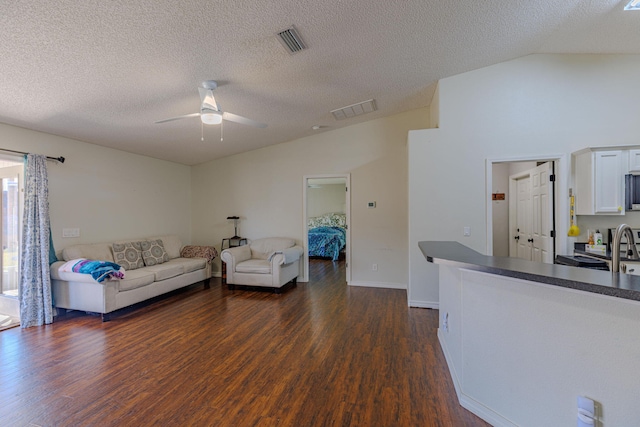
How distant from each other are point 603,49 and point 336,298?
4587 millimetres

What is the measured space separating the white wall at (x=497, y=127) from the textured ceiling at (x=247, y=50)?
235 millimetres

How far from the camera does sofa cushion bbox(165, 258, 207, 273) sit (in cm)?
464

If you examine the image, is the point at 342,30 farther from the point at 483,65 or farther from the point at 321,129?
the point at 321,129

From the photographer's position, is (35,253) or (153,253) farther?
(153,253)

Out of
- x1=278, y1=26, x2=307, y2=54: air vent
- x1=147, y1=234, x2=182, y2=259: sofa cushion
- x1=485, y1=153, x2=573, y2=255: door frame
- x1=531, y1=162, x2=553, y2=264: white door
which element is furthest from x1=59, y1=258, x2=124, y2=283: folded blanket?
x1=531, y1=162, x2=553, y2=264: white door

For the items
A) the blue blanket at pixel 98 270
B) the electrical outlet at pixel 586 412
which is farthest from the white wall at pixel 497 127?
the blue blanket at pixel 98 270

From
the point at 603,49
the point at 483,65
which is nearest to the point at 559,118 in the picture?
the point at 603,49

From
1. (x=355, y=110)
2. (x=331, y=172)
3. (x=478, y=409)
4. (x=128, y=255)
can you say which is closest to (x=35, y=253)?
(x=128, y=255)

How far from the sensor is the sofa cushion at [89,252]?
3689 millimetres

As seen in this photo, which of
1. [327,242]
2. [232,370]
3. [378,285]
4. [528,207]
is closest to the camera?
[232,370]

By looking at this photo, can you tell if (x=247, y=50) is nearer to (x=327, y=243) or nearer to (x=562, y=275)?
(x=562, y=275)

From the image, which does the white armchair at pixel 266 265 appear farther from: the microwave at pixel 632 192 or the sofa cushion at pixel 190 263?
the microwave at pixel 632 192

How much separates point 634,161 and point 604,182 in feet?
1.13

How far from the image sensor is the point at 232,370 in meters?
2.35
